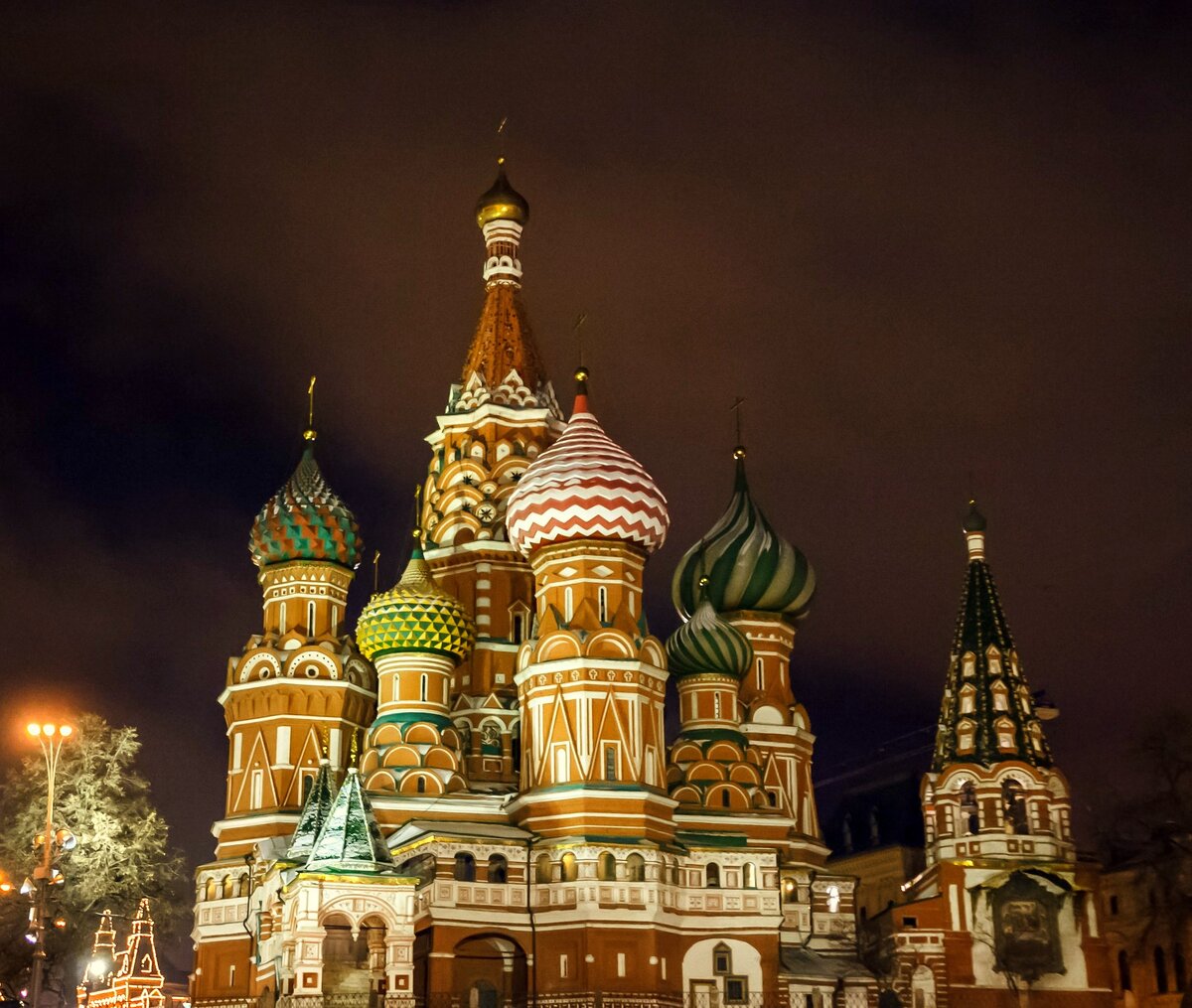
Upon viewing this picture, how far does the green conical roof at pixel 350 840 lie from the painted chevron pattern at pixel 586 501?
24.5 feet

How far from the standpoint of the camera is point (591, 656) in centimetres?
3525

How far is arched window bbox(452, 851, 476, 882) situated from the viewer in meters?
33.6

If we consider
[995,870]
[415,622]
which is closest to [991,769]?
[995,870]

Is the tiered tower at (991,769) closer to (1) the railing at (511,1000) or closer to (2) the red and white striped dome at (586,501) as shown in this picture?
(1) the railing at (511,1000)

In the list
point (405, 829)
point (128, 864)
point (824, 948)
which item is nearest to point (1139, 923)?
point (824, 948)

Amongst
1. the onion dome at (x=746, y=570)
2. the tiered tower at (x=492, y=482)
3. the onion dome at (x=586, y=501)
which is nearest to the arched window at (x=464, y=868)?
the tiered tower at (x=492, y=482)

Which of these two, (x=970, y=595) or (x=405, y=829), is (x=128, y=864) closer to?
(x=405, y=829)

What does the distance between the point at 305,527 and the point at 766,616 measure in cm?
1064

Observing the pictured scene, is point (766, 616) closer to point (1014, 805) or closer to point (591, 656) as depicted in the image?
point (1014, 805)

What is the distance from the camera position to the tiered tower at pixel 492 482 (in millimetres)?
38938

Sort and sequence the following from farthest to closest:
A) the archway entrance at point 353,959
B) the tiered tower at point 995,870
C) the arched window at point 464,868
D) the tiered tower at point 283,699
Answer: the tiered tower at point 995,870, the tiered tower at point 283,699, the arched window at point 464,868, the archway entrance at point 353,959

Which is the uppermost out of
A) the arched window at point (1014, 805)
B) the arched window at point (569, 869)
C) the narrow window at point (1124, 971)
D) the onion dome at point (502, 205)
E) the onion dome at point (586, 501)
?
the onion dome at point (502, 205)

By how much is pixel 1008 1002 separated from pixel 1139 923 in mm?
4820

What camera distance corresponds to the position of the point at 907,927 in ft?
125
